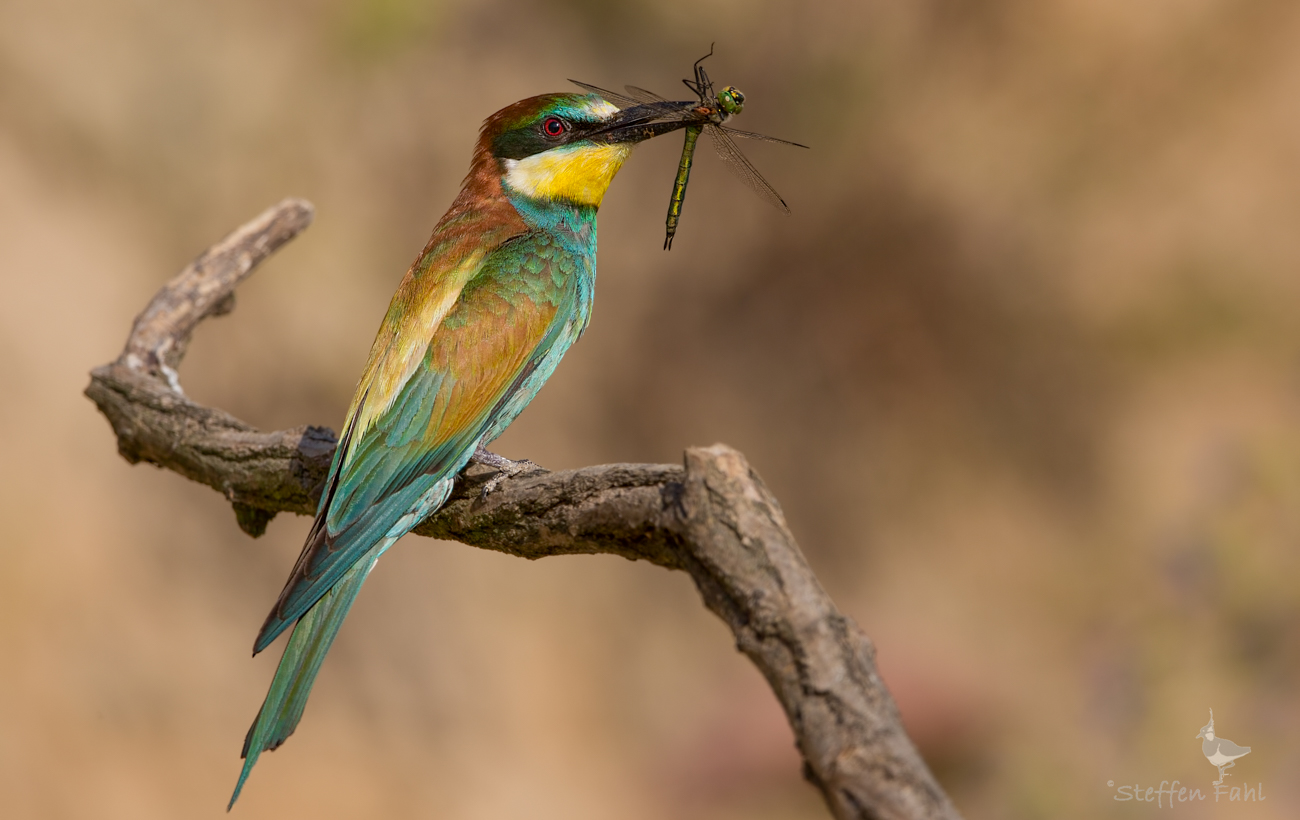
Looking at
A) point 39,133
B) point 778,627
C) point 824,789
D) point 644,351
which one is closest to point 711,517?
point 778,627

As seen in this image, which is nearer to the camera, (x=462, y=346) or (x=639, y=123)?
(x=462, y=346)

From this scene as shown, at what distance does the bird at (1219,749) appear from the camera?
9.80 ft

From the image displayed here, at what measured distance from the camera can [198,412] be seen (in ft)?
8.08

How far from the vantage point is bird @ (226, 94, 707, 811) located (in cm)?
188

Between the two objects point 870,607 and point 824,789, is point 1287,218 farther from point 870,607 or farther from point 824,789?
point 824,789

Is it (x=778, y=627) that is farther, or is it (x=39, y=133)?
(x=39, y=133)

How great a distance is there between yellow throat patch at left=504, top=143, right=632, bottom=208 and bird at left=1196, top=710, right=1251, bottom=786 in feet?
7.24

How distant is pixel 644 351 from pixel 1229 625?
9.25ft

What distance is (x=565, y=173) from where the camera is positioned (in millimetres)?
2600

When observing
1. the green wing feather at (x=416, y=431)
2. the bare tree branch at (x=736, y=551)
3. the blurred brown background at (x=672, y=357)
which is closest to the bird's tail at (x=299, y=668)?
the green wing feather at (x=416, y=431)

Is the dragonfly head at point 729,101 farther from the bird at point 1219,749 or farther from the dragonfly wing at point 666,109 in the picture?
the bird at point 1219,749

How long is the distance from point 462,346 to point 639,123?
0.79 metres

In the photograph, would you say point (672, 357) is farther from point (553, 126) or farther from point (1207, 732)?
point (1207, 732)

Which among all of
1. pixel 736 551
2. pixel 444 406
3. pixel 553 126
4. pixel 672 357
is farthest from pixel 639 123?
pixel 672 357
